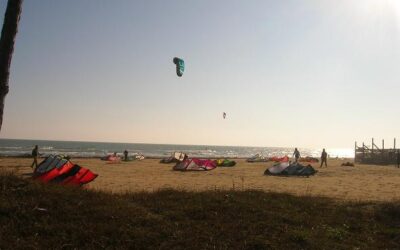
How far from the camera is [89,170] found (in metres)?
17.8

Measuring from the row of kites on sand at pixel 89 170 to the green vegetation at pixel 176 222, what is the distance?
6.87 ft

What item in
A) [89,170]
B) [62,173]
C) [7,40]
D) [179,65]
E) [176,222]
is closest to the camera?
[176,222]

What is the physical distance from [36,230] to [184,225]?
2.62m

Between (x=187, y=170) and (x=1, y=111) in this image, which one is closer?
(x=1, y=111)

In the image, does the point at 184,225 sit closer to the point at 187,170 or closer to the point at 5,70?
the point at 5,70

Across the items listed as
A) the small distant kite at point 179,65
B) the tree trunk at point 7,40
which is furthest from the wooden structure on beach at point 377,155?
the tree trunk at point 7,40

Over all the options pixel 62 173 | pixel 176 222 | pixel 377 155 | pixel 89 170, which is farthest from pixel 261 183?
pixel 377 155

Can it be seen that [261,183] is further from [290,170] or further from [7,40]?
[7,40]

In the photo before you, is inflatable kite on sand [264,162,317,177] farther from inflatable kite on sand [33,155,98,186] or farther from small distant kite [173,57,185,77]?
inflatable kite on sand [33,155,98,186]

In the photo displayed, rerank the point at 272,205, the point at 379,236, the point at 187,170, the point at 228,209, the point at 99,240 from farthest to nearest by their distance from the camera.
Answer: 1. the point at 187,170
2. the point at 272,205
3. the point at 228,209
4. the point at 379,236
5. the point at 99,240

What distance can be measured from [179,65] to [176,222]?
12.5 meters

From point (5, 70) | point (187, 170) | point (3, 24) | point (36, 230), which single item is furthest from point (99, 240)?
point (187, 170)

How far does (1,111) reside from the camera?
Result: 8.64m

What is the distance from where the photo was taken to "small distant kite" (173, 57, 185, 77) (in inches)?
Result: 764
